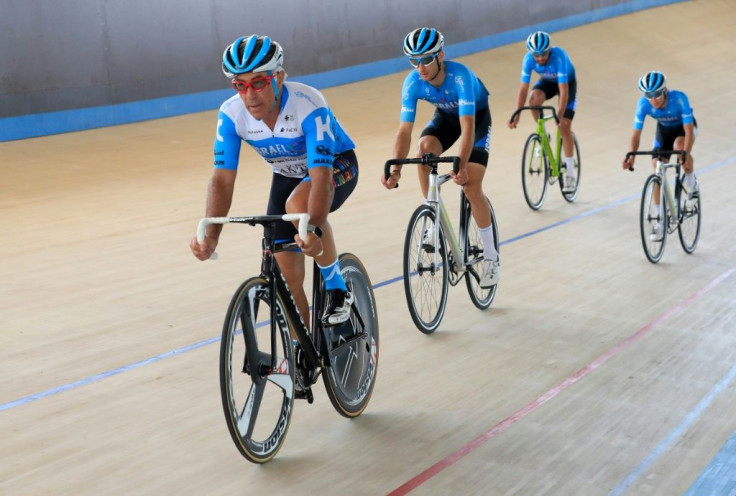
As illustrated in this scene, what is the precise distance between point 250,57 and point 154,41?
322 inches

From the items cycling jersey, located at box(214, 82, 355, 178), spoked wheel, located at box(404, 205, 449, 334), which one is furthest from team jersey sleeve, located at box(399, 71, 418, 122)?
cycling jersey, located at box(214, 82, 355, 178)

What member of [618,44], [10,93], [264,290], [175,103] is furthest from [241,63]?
[618,44]

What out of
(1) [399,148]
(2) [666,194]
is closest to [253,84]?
(1) [399,148]

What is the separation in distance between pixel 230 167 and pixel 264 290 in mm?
431

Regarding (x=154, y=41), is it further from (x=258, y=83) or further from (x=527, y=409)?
(x=527, y=409)

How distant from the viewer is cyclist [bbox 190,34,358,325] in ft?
8.89

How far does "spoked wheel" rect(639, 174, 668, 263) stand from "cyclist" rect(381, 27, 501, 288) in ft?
4.90

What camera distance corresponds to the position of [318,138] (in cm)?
283

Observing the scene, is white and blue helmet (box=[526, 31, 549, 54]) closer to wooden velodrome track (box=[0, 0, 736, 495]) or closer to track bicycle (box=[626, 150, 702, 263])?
wooden velodrome track (box=[0, 0, 736, 495])

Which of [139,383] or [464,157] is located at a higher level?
[464,157]

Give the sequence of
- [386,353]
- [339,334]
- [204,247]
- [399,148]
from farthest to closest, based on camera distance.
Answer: [399,148] < [386,353] < [339,334] < [204,247]

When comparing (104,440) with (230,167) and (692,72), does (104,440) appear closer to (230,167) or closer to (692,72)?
(230,167)

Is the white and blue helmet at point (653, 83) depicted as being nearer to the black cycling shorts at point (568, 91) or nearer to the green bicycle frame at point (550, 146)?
the green bicycle frame at point (550, 146)

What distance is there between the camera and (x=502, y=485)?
8.98ft
